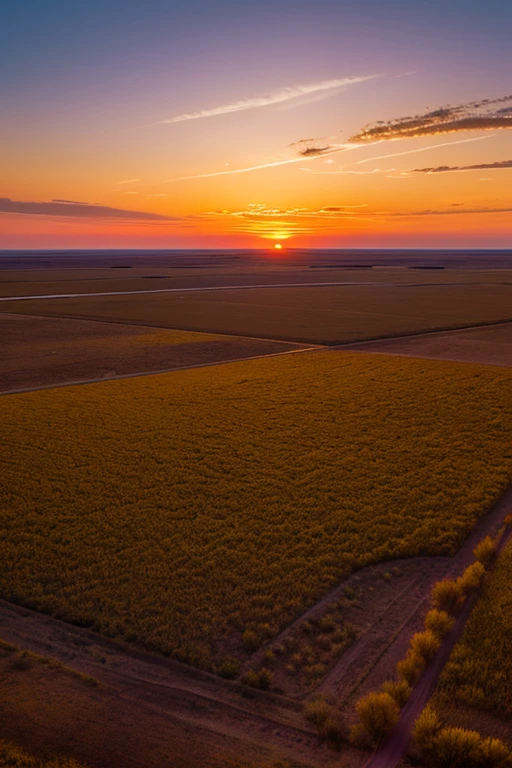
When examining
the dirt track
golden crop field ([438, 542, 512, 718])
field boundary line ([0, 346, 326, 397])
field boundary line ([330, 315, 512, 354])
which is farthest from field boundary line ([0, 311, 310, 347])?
the dirt track

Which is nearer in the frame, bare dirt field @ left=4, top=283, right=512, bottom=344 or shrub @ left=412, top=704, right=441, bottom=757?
shrub @ left=412, top=704, right=441, bottom=757

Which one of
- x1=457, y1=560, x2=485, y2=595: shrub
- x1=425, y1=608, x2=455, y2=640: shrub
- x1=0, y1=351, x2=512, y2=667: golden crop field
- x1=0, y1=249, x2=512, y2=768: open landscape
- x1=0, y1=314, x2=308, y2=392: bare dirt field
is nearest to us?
x1=0, y1=249, x2=512, y2=768: open landscape

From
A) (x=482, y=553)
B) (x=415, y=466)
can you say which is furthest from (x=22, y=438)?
(x=482, y=553)

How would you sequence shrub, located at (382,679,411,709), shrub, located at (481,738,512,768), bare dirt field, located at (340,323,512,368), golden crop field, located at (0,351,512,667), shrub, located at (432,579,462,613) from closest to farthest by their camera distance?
shrub, located at (481,738,512,768)
shrub, located at (382,679,411,709)
shrub, located at (432,579,462,613)
golden crop field, located at (0,351,512,667)
bare dirt field, located at (340,323,512,368)

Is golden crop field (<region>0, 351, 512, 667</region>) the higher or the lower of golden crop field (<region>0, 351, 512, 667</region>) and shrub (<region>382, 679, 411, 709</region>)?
the higher

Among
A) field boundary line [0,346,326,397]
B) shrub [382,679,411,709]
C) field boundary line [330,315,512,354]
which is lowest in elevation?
shrub [382,679,411,709]

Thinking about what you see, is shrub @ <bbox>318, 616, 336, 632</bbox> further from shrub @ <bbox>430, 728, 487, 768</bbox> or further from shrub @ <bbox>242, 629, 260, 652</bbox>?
shrub @ <bbox>430, 728, 487, 768</bbox>

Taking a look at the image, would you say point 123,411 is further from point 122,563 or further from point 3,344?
point 3,344
